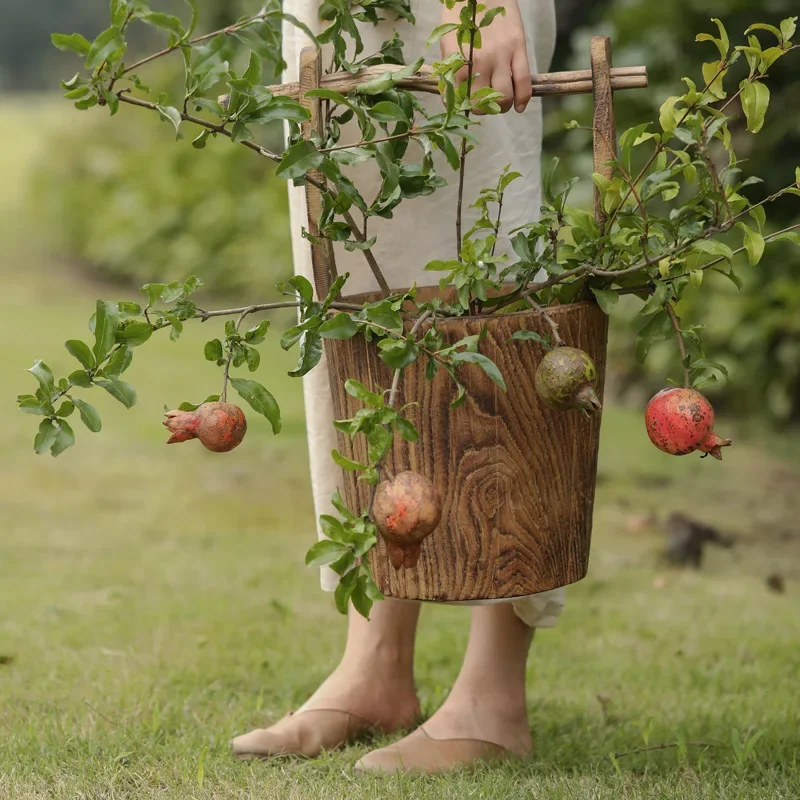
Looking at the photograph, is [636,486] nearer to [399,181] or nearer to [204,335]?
[399,181]

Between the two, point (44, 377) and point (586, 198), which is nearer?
point (44, 377)

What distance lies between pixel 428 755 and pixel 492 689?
164 mm

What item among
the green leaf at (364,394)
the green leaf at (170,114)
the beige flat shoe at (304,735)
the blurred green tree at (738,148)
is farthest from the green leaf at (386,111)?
the blurred green tree at (738,148)

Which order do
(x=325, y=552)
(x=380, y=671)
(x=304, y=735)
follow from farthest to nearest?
1. (x=380, y=671)
2. (x=304, y=735)
3. (x=325, y=552)

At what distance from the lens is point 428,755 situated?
170 centimetres

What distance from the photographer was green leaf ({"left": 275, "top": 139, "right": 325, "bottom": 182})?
4.17 ft

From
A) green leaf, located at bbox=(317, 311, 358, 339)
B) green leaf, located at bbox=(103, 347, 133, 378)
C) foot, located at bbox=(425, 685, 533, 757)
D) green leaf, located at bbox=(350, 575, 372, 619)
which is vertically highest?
green leaf, located at bbox=(317, 311, 358, 339)

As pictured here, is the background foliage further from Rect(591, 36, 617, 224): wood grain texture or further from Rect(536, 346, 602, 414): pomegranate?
Rect(536, 346, 602, 414): pomegranate

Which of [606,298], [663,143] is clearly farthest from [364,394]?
[663,143]

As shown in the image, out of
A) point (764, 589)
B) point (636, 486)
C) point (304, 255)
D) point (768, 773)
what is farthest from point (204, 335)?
point (768, 773)

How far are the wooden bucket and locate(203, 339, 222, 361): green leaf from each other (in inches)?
6.0

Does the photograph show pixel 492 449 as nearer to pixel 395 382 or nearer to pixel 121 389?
pixel 395 382

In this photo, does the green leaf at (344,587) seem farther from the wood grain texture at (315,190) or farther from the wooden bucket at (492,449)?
the wood grain texture at (315,190)

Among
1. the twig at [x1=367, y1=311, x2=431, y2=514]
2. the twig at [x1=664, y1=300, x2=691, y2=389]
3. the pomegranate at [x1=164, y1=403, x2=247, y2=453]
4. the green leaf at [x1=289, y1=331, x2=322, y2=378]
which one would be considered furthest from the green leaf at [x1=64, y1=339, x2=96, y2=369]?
the twig at [x1=664, y1=300, x2=691, y2=389]
